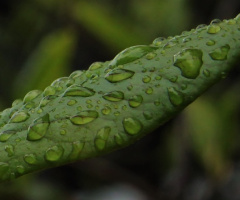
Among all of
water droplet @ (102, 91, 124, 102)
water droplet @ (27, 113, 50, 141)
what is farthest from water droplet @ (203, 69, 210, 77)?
water droplet @ (27, 113, 50, 141)

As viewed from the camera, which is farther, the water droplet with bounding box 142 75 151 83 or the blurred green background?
the blurred green background

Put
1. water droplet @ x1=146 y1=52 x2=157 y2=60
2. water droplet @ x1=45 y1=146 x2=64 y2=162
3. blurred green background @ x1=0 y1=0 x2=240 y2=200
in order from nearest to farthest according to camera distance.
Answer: water droplet @ x1=45 y1=146 x2=64 y2=162 < water droplet @ x1=146 y1=52 x2=157 y2=60 < blurred green background @ x1=0 y1=0 x2=240 y2=200

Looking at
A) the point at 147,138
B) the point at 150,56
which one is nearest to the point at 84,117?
the point at 150,56

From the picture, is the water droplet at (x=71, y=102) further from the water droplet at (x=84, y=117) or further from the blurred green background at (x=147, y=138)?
the blurred green background at (x=147, y=138)

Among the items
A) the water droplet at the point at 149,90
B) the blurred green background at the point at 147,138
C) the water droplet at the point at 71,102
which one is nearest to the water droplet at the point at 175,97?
the water droplet at the point at 149,90

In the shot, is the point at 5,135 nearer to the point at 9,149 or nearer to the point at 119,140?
the point at 9,149

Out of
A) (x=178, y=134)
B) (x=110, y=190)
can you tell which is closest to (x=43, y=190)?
(x=110, y=190)

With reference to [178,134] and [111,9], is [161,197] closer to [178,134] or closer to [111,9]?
[178,134]

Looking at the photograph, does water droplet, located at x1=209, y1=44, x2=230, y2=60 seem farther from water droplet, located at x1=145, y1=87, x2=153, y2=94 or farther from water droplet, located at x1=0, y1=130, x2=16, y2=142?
water droplet, located at x1=0, y1=130, x2=16, y2=142
